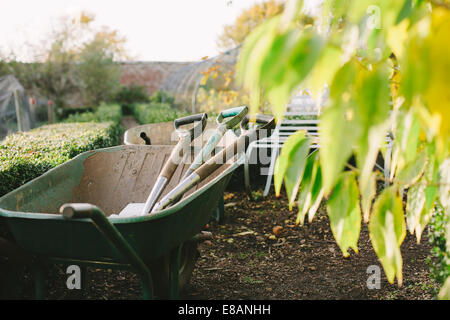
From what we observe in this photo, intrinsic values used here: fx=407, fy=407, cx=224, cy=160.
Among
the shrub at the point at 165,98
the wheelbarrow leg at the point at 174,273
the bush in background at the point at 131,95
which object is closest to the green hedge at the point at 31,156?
the wheelbarrow leg at the point at 174,273

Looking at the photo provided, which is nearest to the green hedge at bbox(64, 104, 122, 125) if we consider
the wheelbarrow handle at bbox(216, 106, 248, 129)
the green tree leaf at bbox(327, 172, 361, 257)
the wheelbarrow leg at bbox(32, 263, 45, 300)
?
the wheelbarrow handle at bbox(216, 106, 248, 129)

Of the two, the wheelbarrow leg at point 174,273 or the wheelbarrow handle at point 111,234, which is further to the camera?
the wheelbarrow leg at point 174,273

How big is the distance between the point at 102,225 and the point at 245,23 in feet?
111

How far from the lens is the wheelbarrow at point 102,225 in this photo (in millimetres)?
1555

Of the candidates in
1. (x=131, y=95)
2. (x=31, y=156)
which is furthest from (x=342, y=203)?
(x=131, y=95)

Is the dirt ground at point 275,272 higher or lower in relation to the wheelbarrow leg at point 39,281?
lower

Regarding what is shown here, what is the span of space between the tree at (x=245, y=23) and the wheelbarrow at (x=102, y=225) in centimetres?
2777

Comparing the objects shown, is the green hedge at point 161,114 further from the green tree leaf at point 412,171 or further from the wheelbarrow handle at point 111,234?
the green tree leaf at point 412,171

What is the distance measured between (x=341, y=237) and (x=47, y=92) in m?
19.4

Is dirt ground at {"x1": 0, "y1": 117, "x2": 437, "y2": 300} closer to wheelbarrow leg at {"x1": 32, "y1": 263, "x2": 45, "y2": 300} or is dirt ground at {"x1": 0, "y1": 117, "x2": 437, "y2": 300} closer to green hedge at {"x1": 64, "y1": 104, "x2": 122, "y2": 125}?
wheelbarrow leg at {"x1": 32, "y1": 263, "x2": 45, "y2": 300}

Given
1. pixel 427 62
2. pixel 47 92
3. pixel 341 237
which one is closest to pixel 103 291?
pixel 341 237

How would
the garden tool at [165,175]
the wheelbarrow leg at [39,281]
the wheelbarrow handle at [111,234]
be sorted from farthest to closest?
the garden tool at [165,175] < the wheelbarrow leg at [39,281] < the wheelbarrow handle at [111,234]

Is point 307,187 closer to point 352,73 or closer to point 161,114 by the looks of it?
point 352,73

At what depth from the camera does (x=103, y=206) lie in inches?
101
